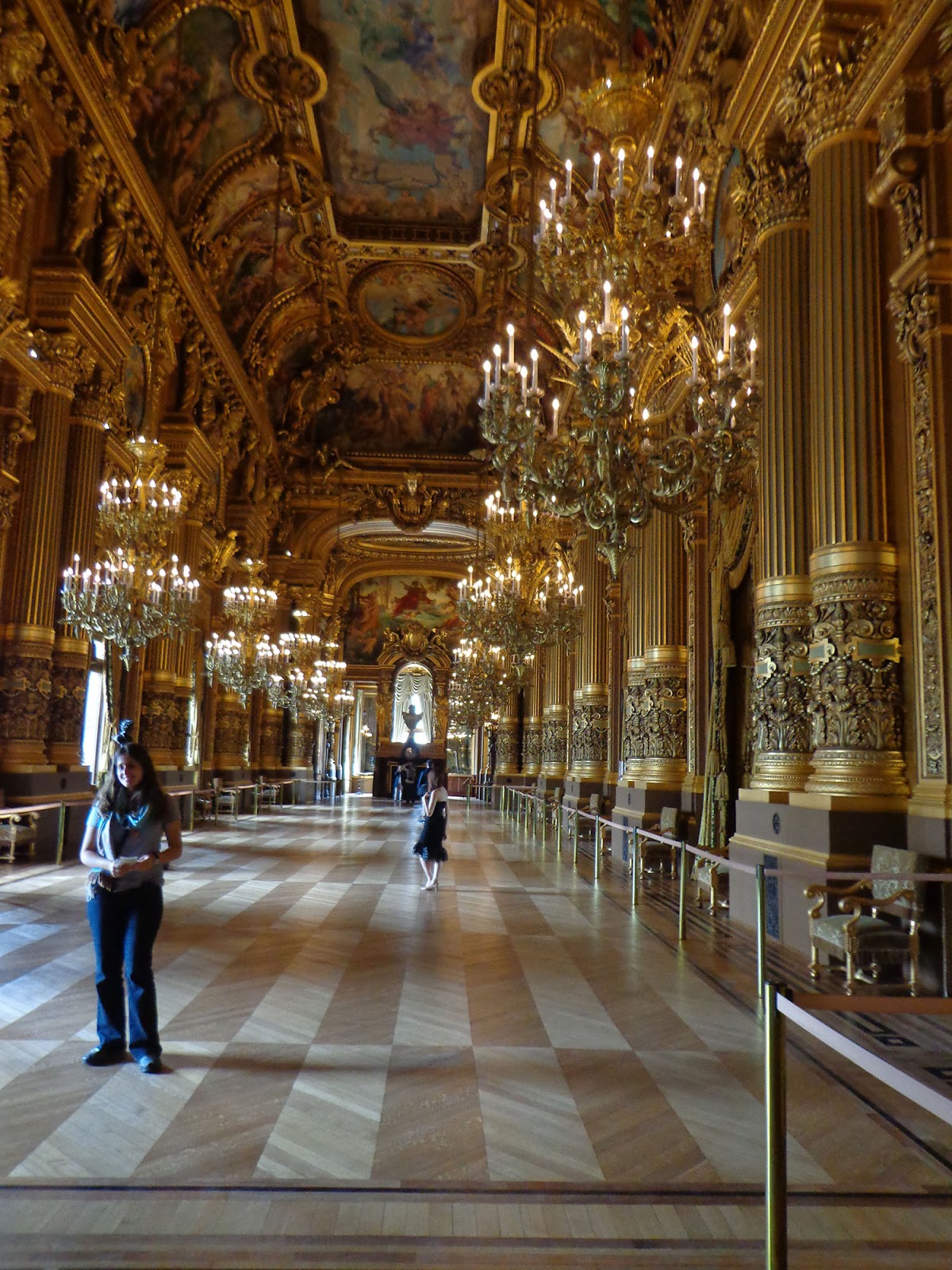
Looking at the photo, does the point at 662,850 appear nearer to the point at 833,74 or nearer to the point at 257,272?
the point at 833,74

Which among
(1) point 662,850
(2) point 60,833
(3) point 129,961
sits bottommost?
(1) point 662,850

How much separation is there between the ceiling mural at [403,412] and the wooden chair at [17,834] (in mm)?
16640

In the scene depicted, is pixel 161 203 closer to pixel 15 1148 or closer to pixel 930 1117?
pixel 15 1148

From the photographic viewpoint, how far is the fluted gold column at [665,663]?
12508 millimetres

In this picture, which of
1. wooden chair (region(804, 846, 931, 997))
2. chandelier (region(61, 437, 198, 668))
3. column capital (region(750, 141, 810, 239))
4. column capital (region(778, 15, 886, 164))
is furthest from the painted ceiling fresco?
wooden chair (region(804, 846, 931, 997))

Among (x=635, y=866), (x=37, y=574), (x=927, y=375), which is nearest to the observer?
(x=927, y=375)

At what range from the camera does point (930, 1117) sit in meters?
3.62

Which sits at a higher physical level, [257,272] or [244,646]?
[257,272]

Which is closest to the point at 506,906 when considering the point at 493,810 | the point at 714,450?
the point at 714,450

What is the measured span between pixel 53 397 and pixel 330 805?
18.7m

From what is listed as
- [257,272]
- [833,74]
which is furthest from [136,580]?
[257,272]

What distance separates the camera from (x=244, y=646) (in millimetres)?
18219

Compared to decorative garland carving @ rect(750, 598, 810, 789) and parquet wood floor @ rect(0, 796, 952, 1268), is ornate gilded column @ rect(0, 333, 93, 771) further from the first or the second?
decorative garland carving @ rect(750, 598, 810, 789)

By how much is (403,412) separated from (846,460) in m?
21.0
